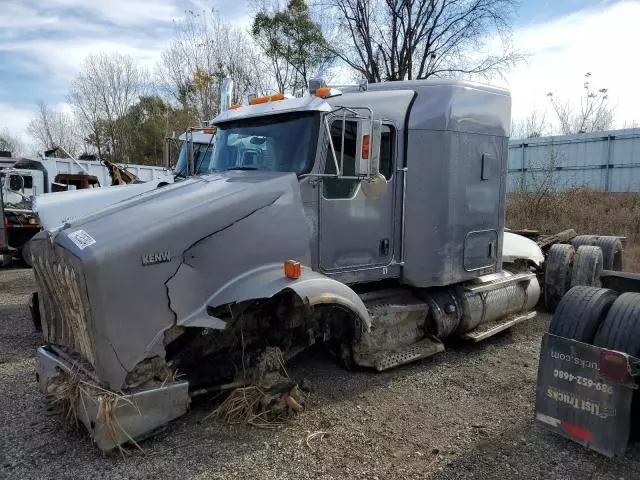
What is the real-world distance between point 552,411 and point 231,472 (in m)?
2.24

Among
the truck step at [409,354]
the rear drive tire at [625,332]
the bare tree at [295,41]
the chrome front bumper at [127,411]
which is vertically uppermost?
the bare tree at [295,41]

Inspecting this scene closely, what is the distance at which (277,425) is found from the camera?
12.5 ft

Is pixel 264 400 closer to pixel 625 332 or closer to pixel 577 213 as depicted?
pixel 625 332

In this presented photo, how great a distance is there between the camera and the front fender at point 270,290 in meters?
3.50

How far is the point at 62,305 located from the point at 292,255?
5.77ft

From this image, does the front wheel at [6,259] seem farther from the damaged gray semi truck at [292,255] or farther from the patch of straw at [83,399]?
the patch of straw at [83,399]

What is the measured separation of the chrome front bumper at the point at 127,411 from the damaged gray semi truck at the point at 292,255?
11mm

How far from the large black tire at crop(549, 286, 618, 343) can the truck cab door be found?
68.5 inches

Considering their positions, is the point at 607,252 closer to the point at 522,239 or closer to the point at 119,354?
the point at 522,239

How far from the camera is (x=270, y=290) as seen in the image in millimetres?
3553

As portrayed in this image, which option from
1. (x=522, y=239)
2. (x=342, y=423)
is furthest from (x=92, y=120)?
(x=342, y=423)

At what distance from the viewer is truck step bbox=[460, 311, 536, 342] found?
557 cm

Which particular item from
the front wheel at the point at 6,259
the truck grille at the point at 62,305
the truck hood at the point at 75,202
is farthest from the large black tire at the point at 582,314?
the front wheel at the point at 6,259

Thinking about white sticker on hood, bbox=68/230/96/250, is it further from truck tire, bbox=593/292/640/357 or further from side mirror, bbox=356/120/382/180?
truck tire, bbox=593/292/640/357
